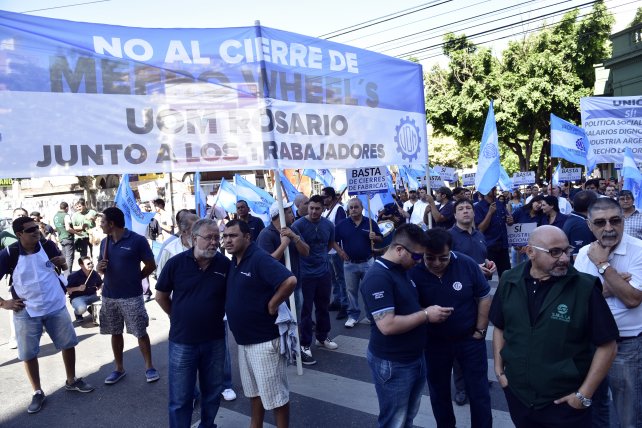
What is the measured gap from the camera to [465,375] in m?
3.71

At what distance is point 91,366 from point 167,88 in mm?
3729

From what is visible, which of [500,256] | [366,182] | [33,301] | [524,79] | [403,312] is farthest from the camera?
[524,79]

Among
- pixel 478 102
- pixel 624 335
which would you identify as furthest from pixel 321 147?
pixel 478 102

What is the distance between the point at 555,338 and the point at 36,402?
4.90 m

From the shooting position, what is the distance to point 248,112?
508cm

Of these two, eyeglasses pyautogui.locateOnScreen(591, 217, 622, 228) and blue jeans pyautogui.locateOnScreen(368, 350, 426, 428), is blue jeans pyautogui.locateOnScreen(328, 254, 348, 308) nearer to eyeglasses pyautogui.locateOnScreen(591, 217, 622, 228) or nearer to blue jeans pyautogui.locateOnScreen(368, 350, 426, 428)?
blue jeans pyautogui.locateOnScreen(368, 350, 426, 428)

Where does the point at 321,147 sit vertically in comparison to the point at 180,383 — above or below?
above

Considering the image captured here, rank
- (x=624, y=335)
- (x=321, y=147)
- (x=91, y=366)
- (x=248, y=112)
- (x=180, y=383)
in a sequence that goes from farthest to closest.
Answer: (x=91, y=366), (x=321, y=147), (x=248, y=112), (x=180, y=383), (x=624, y=335)

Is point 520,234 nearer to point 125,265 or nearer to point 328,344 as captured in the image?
point 328,344

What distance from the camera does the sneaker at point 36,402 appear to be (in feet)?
16.0

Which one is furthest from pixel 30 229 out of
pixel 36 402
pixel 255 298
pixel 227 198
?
pixel 227 198

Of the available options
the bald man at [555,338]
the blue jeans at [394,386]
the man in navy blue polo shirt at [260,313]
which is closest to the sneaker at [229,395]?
the man in navy blue polo shirt at [260,313]

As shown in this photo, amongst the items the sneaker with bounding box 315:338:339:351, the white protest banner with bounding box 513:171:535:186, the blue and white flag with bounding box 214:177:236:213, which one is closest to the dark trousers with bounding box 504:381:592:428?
the sneaker with bounding box 315:338:339:351

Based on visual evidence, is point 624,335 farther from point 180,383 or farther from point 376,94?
point 376,94
